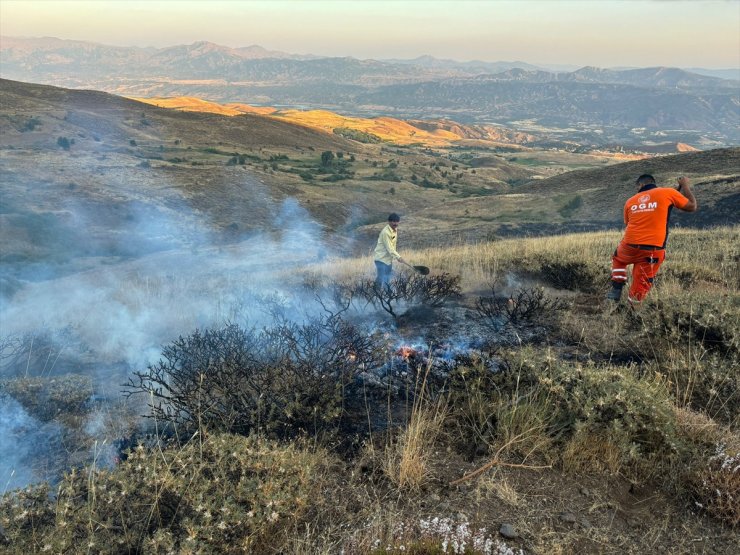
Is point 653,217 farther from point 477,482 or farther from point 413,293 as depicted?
point 477,482

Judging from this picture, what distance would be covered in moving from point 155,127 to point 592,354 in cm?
4341

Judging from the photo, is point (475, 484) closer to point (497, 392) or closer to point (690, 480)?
point (497, 392)

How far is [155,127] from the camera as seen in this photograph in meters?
41.6

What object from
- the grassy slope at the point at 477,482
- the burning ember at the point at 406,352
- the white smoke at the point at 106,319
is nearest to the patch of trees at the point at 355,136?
the white smoke at the point at 106,319

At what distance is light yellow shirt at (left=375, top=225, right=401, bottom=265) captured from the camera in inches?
291

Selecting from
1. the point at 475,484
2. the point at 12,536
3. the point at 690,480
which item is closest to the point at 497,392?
the point at 475,484

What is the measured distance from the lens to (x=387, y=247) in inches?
293

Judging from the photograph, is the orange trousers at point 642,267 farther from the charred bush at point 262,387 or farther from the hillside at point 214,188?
the hillside at point 214,188

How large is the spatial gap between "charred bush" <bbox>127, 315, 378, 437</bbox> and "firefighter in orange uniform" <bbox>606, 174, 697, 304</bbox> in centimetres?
332

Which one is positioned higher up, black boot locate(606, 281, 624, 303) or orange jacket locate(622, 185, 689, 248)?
orange jacket locate(622, 185, 689, 248)

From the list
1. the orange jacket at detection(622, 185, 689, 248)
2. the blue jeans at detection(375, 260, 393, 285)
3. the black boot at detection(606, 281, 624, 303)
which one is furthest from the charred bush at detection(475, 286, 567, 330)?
the blue jeans at detection(375, 260, 393, 285)

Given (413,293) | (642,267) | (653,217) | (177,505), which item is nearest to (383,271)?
(413,293)

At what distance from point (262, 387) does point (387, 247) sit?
13.7 ft

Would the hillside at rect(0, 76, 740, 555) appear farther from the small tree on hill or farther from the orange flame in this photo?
the small tree on hill
